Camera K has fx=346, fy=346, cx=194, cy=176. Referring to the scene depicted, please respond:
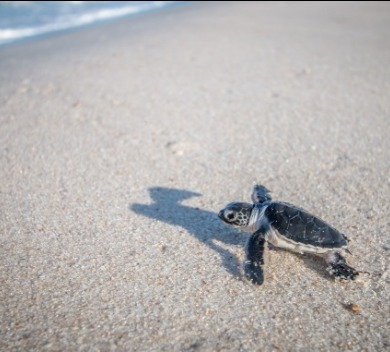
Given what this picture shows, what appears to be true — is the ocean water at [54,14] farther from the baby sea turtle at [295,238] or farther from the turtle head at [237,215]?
the baby sea turtle at [295,238]

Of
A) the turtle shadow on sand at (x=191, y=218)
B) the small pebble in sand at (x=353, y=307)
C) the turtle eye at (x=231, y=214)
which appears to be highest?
the turtle eye at (x=231, y=214)

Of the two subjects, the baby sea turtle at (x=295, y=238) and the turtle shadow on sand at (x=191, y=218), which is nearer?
the baby sea turtle at (x=295, y=238)

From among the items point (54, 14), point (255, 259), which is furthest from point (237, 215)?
point (54, 14)

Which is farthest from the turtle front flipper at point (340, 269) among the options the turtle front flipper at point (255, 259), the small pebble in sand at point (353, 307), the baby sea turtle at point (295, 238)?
the turtle front flipper at point (255, 259)

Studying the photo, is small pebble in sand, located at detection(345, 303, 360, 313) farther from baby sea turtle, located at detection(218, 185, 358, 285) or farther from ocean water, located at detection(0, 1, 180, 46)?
ocean water, located at detection(0, 1, 180, 46)

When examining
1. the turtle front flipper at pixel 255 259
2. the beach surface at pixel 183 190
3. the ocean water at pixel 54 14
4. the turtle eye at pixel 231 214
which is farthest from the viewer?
the ocean water at pixel 54 14

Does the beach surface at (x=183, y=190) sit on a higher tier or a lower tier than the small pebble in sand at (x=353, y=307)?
higher

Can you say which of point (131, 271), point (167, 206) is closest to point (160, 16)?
point (167, 206)
